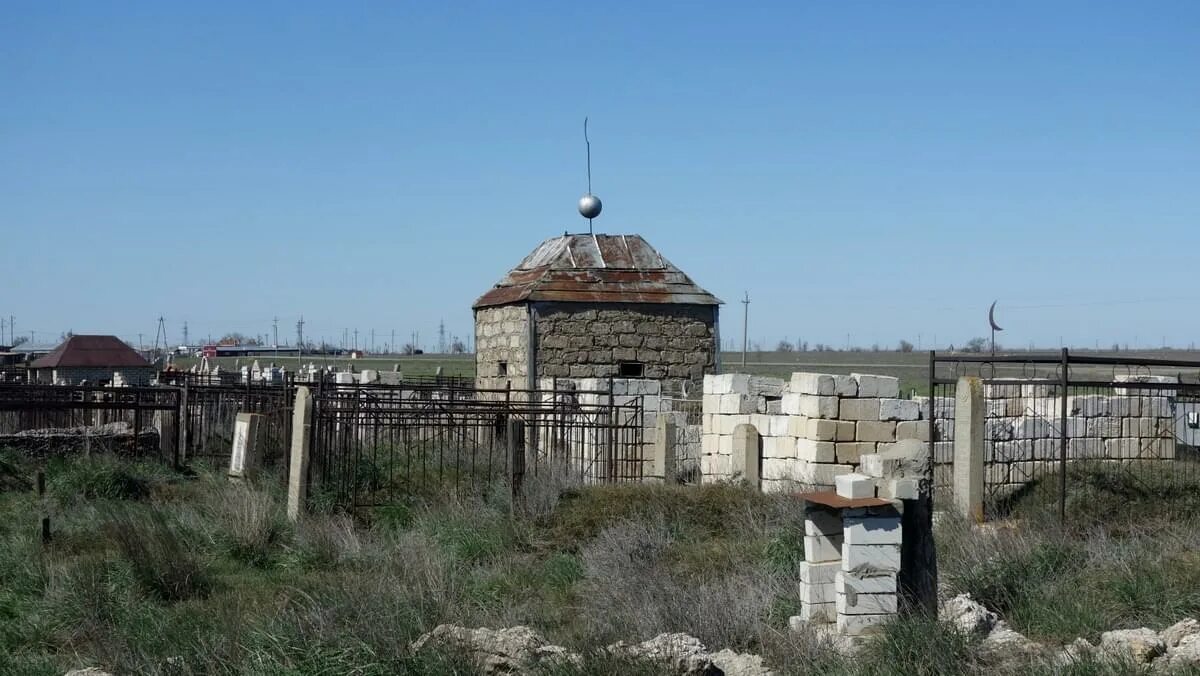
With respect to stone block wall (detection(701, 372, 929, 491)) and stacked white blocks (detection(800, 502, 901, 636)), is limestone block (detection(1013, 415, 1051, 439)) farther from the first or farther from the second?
stacked white blocks (detection(800, 502, 901, 636))

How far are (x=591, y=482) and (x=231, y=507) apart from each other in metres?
4.50

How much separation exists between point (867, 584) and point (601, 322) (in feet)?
49.2

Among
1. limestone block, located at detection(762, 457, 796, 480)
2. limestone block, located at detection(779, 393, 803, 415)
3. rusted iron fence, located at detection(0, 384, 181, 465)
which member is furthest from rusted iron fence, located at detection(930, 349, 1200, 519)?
rusted iron fence, located at detection(0, 384, 181, 465)

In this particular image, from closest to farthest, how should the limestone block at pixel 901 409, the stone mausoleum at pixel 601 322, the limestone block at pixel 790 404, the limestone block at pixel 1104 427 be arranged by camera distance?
the limestone block at pixel 901 409 → the limestone block at pixel 790 404 → the limestone block at pixel 1104 427 → the stone mausoleum at pixel 601 322

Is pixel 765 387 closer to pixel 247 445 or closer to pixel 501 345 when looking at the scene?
pixel 247 445

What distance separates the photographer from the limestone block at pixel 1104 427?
16.9 metres

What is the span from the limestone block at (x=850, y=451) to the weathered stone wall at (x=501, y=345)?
890 cm

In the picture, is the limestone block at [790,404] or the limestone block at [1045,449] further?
the limestone block at [1045,449]

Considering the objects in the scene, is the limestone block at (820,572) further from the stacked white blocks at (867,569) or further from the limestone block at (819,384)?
the limestone block at (819,384)

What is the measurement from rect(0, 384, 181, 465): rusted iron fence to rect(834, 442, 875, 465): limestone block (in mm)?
10041

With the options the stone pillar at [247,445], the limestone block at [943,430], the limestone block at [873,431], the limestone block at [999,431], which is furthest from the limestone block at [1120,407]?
the stone pillar at [247,445]

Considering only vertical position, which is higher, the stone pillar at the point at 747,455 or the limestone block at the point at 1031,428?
the limestone block at the point at 1031,428

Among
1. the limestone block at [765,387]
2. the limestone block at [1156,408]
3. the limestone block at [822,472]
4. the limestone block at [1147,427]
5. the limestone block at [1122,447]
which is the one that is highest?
the limestone block at [765,387]

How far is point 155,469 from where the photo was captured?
18453 mm
